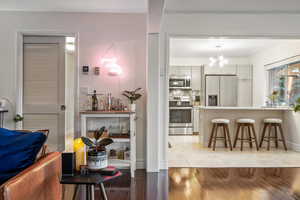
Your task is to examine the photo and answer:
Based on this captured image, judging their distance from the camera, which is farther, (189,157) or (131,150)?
(189,157)

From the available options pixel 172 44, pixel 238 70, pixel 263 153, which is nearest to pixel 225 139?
pixel 263 153

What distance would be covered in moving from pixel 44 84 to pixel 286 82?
5.55m

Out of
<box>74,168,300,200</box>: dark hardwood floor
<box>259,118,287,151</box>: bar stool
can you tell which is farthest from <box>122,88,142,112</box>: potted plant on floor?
<box>259,118,287,151</box>: bar stool

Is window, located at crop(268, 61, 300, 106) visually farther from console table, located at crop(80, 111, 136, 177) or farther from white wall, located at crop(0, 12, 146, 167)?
console table, located at crop(80, 111, 136, 177)

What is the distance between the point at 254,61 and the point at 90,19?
5590 millimetres

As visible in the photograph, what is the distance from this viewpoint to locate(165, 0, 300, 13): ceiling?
325cm

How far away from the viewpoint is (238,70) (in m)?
7.18

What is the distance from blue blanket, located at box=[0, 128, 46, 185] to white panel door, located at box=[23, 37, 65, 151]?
2.31 m

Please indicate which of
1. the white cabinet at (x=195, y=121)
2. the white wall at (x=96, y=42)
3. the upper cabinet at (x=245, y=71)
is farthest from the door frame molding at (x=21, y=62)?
the upper cabinet at (x=245, y=71)

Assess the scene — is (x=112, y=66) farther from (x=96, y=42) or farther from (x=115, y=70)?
(x=96, y=42)

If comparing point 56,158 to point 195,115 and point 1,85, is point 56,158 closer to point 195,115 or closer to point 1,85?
point 1,85

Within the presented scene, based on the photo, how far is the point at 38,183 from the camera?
4.44 feet

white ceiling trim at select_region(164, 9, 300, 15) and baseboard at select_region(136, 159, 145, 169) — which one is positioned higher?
white ceiling trim at select_region(164, 9, 300, 15)

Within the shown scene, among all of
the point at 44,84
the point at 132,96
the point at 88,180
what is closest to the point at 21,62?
the point at 44,84
